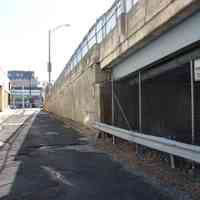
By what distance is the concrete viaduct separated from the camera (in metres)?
7.27

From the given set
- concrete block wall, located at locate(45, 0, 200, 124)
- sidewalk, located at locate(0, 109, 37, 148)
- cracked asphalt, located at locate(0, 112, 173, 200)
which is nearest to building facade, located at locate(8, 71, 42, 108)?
sidewalk, located at locate(0, 109, 37, 148)

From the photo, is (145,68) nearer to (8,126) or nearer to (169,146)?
(169,146)

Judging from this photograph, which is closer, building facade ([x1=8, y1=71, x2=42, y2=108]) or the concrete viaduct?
the concrete viaduct

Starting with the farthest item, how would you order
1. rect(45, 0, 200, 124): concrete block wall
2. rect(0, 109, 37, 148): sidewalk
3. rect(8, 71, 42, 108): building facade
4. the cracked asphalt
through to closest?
1. rect(8, 71, 42, 108): building facade
2. rect(0, 109, 37, 148): sidewalk
3. rect(45, 0, 200, 124): concrete block wall
4. the cracked asphalt

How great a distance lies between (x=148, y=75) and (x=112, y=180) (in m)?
6.41

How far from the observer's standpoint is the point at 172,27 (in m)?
7.45

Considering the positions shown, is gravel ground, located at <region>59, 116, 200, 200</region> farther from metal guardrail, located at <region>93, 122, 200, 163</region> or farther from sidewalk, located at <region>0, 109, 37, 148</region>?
sidewalk, located at <region>0, 109, 37, 148</region>

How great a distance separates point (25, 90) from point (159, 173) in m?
112

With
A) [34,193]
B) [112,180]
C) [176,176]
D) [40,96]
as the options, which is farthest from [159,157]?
[40,96]

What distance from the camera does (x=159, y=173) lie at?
21.5 feet

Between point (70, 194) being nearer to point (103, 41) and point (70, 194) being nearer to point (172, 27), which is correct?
point (172, 27)

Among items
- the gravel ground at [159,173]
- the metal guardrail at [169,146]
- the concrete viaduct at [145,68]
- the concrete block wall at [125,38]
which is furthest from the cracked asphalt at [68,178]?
the concrete block wall at [125,38]

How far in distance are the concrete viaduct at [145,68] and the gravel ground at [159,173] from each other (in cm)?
121

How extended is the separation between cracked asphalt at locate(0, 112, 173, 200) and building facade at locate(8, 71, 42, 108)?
316ft
